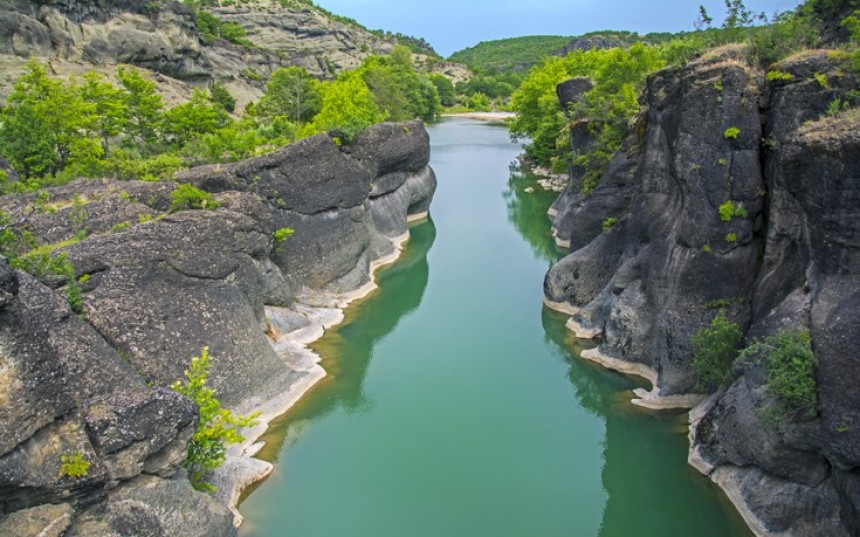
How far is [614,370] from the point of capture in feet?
73.6

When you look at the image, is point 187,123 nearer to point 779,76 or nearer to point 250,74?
point 250,74

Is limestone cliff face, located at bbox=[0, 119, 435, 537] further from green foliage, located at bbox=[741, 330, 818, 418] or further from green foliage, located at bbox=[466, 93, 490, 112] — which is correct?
green foliage, located at bbox=[466, 93, 490, 112]

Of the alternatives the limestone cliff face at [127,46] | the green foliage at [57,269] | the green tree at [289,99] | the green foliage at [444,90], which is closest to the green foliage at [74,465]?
the green foliage at [57,269]

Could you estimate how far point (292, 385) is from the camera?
21.5 metres

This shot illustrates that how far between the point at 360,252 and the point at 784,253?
19460mm

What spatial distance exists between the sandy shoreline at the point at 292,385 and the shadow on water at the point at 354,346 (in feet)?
0.74

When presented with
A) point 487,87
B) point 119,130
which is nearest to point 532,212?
point 119,130

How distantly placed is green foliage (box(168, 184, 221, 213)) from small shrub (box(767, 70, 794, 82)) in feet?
56.6

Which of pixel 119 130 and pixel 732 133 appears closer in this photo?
pixel 732 133

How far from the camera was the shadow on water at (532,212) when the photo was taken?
38.4m

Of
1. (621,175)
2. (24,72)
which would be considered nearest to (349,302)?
(621,175)

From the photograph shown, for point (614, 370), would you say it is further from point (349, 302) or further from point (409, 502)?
point (349, 302)

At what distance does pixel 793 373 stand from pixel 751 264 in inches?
A: 203

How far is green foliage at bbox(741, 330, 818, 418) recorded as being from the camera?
1341 cm
